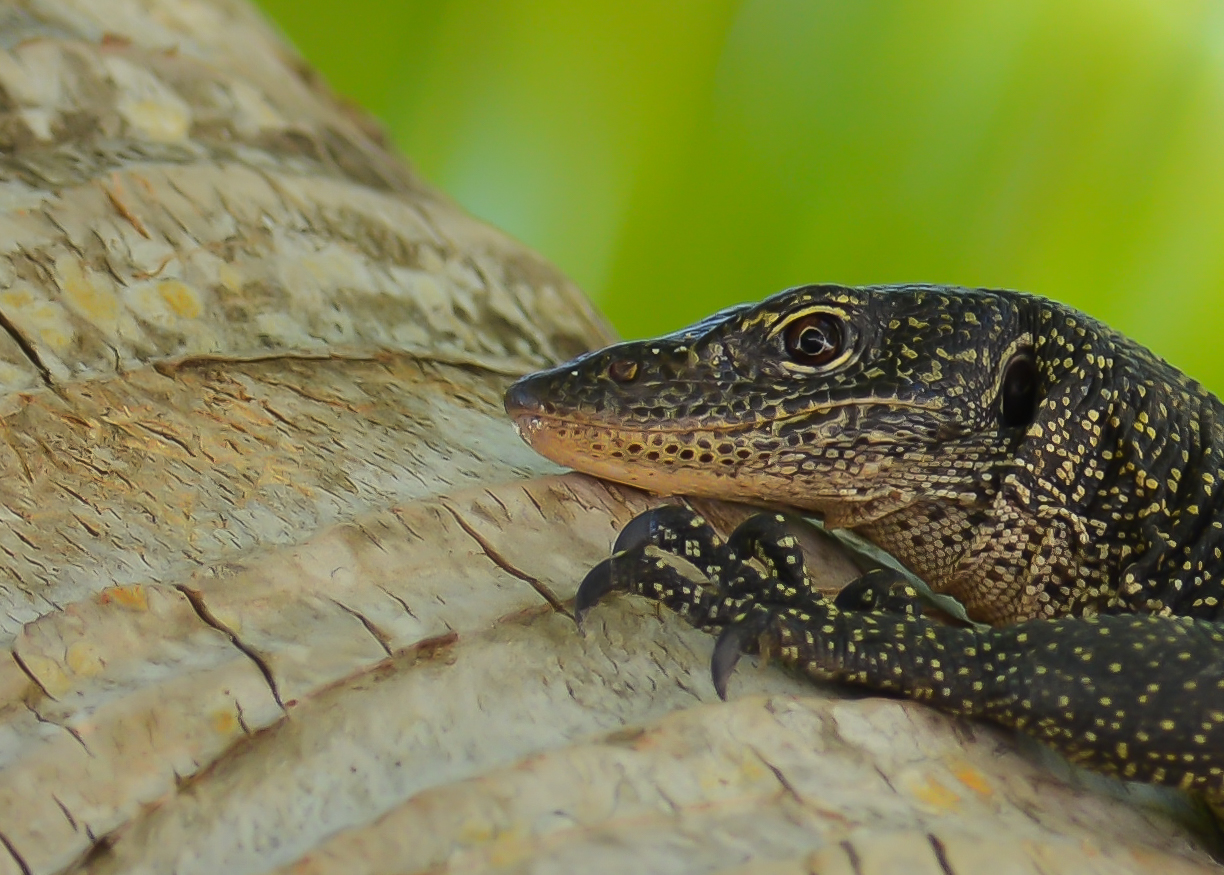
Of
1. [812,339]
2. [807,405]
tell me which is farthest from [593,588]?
[812,339]

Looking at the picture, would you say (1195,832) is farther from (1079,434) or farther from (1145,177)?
(1145,177)

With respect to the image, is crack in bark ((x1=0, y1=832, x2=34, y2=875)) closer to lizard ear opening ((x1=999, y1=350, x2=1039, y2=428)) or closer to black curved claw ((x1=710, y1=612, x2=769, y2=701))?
black curved claw ((x1=710, y1=612, x2=769, y2=701))

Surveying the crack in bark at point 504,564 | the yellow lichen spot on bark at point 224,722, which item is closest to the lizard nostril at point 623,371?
the crack in bark at point 504,564

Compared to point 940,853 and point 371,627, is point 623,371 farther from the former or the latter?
point 940,853

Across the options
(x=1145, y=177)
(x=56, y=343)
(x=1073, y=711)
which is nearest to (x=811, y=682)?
(x=1073, y=711)

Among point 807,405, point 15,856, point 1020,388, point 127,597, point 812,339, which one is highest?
point 1020,388

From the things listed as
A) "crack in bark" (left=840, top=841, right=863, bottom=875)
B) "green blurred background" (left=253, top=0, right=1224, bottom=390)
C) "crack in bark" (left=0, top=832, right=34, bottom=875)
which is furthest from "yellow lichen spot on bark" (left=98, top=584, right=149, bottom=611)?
"green blurred background" (left=253, top=0, right=1224, bottom=390)
